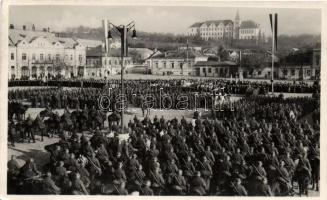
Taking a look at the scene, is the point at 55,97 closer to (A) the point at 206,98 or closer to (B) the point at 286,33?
(A) the point at 206,98

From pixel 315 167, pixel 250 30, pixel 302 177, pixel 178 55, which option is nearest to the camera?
pixel 302 177

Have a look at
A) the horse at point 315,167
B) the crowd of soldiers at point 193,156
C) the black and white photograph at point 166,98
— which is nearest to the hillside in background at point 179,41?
the black and white photograph at point 166,98

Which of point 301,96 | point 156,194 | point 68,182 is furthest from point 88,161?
point 301,96

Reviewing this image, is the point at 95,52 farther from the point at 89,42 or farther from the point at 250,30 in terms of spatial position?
the point at 250,30

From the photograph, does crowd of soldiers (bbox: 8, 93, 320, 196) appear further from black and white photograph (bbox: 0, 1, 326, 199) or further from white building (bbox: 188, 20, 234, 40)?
white building (bbox: 188, 20, 234, 40)

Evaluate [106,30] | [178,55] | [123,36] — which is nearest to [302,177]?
[178,55]

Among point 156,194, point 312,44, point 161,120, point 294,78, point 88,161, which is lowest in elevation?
point 156,194

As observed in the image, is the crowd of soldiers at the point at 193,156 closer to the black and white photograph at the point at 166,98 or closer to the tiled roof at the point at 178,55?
the black and white photograph at the point at 166,98
